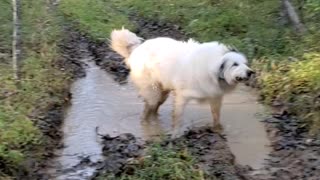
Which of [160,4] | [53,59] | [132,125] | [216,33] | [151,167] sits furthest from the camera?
[160,4]

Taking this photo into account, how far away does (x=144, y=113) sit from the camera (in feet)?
26.2

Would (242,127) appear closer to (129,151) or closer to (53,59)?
(129,151)

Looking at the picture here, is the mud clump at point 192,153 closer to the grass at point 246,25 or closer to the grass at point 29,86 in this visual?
the grass at point 29,86

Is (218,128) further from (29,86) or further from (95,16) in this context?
(95,16)

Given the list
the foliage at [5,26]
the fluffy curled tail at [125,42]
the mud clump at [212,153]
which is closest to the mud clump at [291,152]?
the mud clump at [212,153]

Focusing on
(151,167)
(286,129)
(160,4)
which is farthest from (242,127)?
(160,4)

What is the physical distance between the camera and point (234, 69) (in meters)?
6.77

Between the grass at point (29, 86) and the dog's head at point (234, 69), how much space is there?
1.93m

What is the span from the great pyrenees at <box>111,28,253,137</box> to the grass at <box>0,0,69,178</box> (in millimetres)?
1047

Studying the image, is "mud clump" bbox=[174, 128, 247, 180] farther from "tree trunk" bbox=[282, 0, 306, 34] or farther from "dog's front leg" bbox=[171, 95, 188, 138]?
"tree trunk" bbox=[282, 0, 306, 34]

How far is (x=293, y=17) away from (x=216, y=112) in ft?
9.35

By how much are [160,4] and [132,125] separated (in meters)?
6.08

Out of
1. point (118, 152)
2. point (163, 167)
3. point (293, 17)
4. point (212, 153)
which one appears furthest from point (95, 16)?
point (163, 167)

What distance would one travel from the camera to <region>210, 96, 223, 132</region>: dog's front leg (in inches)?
291
